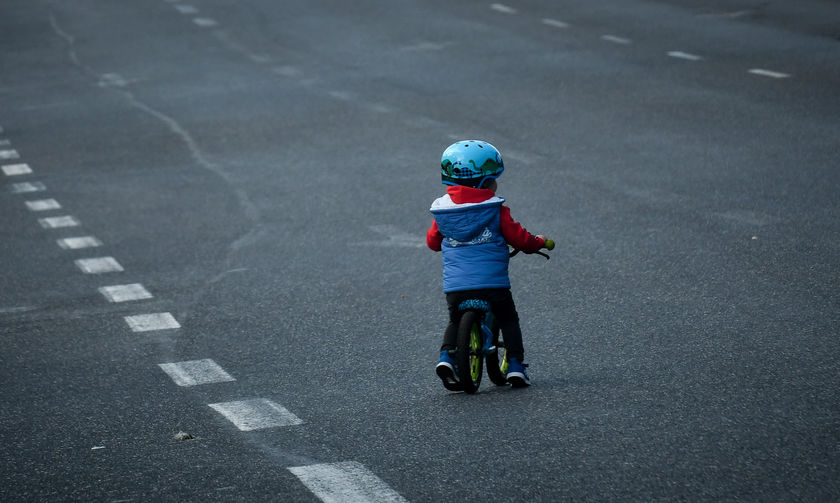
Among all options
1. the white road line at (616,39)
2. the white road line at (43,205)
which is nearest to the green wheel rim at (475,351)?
the white road line at (43,205)

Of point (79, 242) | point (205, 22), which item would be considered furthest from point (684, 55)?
point (205, 22)

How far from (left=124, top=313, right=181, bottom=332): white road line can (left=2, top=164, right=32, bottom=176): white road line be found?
684 centimetres

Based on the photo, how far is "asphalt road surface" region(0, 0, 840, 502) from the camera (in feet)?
19.4

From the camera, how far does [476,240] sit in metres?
7.04

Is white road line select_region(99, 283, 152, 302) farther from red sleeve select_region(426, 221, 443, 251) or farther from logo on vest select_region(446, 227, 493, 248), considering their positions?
logo on vest select_region(446, 227, 493, 248)

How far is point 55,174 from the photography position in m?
15.4

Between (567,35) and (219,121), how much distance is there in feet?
27.3

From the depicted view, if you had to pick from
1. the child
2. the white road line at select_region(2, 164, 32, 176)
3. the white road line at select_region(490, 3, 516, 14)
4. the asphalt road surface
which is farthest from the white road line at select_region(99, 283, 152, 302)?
the white road line at select_region(490, 3, 516, 14)

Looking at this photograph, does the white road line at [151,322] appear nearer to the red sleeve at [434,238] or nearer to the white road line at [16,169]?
the red sleeve at [434,238]

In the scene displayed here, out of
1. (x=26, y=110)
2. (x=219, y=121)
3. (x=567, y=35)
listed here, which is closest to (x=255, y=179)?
(x=219, y=121)

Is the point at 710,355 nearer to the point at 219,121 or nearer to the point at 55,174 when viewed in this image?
the point at 55,174

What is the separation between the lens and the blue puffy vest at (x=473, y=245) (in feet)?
22.7

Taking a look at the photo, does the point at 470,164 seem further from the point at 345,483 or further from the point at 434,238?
the point at 345,483

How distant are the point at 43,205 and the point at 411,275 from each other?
5.51 m
